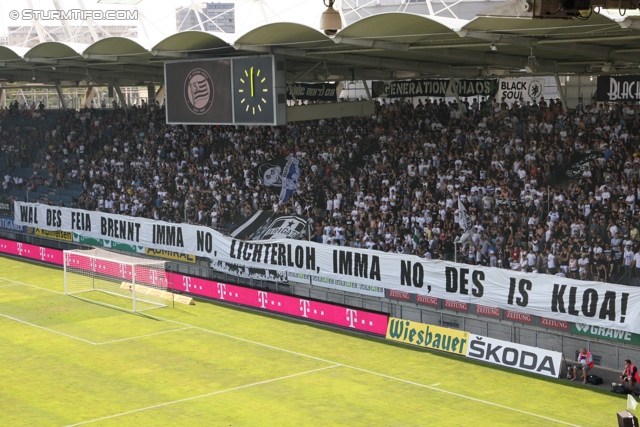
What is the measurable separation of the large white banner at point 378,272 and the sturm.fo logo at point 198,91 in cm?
437

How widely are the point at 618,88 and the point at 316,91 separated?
1642 cm

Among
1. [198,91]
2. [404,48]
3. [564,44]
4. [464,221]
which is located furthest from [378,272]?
[198,91]

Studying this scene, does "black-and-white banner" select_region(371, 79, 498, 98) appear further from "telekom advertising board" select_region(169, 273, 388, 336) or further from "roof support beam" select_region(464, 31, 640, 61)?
"telekom advertising board" select_region(169, 273, 388, 336)

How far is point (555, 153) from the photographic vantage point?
28562 mm

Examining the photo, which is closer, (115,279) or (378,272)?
(378,272)

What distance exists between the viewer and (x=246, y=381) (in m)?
22.2

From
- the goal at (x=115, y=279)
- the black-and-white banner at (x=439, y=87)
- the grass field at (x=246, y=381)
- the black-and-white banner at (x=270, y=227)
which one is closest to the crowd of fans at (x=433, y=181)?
the black-and-white banner at (x=270, y=227)

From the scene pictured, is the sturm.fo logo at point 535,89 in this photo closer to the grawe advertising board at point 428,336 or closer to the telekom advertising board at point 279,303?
the telekom advertising board at point 279,303

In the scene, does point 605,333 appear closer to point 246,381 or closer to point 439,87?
point 246,381

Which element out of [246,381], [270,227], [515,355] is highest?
[270,227]

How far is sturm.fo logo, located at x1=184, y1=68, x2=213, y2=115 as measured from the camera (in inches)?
1240

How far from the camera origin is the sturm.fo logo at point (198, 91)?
31.5m

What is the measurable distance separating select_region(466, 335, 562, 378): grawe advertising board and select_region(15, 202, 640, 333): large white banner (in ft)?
3.04

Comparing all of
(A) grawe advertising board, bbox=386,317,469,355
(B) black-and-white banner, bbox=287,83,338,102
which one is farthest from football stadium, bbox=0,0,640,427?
(B) black-and-white banner, bbox=287,83,338,102
